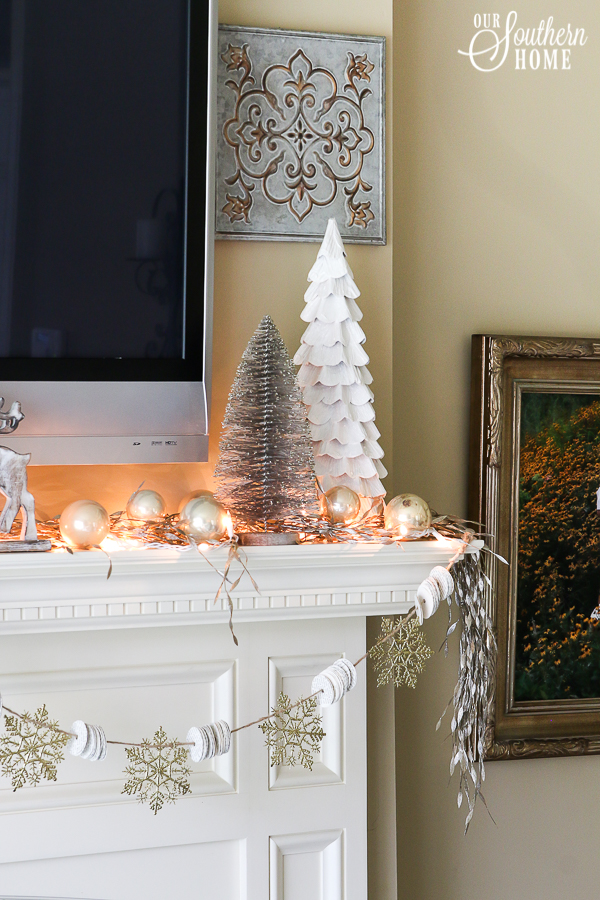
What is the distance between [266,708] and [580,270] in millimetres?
1045

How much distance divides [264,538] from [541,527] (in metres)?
0.67

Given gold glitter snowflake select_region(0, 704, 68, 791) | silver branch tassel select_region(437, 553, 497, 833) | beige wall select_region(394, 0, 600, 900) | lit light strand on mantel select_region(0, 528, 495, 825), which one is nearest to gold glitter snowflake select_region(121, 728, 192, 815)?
lit light strand on mantel select_region(0, 528, 495, 825)

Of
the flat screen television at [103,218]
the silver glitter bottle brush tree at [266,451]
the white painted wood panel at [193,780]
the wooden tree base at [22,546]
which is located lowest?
the white painted wood panel at [193,780]

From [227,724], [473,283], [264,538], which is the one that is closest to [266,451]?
[264,538]

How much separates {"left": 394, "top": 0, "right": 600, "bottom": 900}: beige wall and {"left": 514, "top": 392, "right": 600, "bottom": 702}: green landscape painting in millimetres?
139

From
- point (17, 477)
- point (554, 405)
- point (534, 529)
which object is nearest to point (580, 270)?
point (554, 405)

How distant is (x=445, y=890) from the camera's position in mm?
1424

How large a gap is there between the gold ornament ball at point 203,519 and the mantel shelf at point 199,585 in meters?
0.02

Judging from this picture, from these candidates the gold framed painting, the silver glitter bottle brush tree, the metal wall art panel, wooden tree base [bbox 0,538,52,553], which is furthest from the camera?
the gold framed painting

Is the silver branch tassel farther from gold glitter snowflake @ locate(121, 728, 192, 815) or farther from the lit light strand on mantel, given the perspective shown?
gold glitter snowflake @ locate(121, 728, 192, 815)

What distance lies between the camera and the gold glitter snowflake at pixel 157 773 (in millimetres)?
1002

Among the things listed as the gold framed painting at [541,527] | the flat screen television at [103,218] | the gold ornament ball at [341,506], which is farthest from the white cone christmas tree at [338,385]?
the gold framed painting at [541,527]

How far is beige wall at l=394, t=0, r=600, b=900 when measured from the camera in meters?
1.41

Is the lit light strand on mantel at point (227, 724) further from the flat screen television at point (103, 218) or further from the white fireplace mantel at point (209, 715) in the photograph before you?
the flat screen television at point (103, 218)
